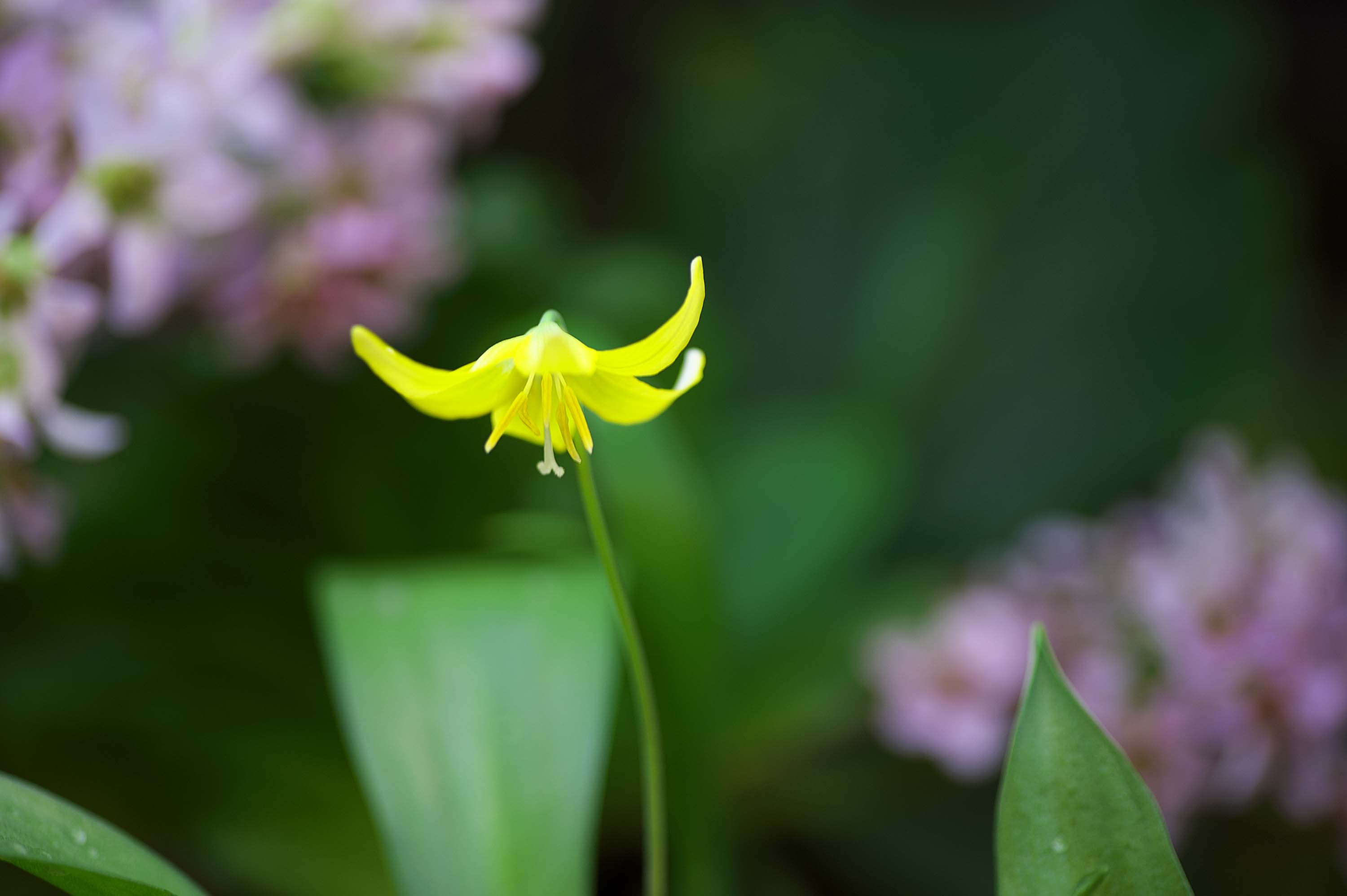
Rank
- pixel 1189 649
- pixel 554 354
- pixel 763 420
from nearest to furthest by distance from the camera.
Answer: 1. pixel 554 354
2. pixel 1189 649
3. pixel 763 420

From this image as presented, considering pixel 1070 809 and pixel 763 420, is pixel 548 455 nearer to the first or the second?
pixel 1070 809

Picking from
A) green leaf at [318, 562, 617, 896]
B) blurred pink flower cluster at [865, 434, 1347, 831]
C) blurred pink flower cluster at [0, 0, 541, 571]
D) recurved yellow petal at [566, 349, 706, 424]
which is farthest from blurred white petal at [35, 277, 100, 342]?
blurred pink flower cluster at [865, 434, 1347, 831]

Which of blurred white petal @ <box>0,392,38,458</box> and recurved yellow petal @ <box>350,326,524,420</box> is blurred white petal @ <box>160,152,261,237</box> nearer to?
blurred white petal @ <box>0,392,38,458</box>

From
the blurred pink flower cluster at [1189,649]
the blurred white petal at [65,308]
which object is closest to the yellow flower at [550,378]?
the blurred white petal at [65,308]

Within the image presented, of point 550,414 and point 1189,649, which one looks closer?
point 550,414

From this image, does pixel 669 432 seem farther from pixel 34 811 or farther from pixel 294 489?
pixel 34 811

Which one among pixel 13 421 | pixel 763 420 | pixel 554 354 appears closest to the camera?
pixel 554 354

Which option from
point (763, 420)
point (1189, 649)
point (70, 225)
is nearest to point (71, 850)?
point (70, 225)
